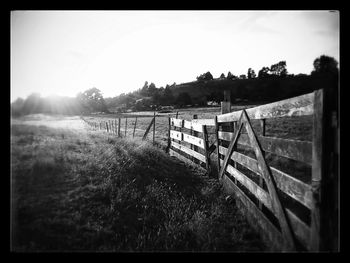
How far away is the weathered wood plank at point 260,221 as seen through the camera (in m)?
2.59

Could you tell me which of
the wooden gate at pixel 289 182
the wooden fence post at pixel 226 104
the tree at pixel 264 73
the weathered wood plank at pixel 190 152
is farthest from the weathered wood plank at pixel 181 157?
the tree at pixel 264 73

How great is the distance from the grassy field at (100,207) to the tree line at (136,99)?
294mm

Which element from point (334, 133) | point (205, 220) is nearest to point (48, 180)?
point (205, 220)

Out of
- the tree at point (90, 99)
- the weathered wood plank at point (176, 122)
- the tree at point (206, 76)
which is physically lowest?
the weathered wood plank at point (176, 122)

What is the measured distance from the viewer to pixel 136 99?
8381cm

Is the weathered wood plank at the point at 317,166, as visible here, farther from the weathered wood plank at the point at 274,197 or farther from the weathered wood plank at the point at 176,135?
the weathered wood plank at the point at 176,135

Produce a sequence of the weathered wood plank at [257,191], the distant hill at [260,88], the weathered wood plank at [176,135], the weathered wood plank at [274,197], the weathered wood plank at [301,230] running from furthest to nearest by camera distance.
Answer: the weathered wood plank at [176,135] < the distant hill at [260,88] < the weathered wood plank at [257,191] < the weathered wood plank at [274,197] < the weathered wood plank at [301,230]

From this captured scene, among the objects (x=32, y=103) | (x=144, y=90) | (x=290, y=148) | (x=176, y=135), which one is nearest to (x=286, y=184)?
(x=290, y=148)

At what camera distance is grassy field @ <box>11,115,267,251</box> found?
278cm

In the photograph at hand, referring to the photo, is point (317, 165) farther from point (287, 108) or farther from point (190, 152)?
point (190, 152)
